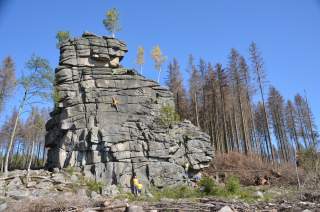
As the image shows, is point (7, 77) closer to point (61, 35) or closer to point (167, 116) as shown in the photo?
point (61, 35)

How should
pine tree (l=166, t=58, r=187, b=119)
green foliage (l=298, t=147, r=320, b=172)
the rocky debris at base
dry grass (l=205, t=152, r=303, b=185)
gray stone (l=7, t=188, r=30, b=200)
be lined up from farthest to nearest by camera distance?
pine tree (l=166, t=58, r=187, b=119) → dry grass (l=205, t=152, r=303, b=185) → green foliage (l=298, t=147, r=320, b=172) → gray stone (l=7, t=188, r=30, b=200) → the rocky debris at base

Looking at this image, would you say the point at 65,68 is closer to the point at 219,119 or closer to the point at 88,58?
the point at 88,58

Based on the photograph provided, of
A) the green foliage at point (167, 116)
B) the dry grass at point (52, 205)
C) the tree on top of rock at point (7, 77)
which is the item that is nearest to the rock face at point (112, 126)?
the green foliage at point (167, 116)

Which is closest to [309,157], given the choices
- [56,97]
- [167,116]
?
[167,116]

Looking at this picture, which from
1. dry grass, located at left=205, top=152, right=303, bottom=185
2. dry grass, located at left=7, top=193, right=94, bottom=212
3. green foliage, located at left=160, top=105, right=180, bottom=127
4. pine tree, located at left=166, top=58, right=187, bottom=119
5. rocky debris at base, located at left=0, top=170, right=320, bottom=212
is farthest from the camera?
pine tree, located at left=166, top=58, right=187, bottom=119

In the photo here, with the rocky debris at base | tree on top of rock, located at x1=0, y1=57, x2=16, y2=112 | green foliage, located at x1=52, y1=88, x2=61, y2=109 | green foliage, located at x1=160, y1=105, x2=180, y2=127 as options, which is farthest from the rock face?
tree on top of rock, located at x1=0, y1=57, x2=16, y2=112

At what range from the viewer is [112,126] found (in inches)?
982

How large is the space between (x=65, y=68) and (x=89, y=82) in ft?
8.81

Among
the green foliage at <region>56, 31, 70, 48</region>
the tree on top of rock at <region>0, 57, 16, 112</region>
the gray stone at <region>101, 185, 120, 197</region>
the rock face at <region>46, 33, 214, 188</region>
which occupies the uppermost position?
the green foliage at <region>56, 31, 70, 48</region>

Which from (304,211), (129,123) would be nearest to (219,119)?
(129,123)

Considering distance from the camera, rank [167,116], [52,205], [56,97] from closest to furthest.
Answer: [52,205]
[56,97]
[167,116]

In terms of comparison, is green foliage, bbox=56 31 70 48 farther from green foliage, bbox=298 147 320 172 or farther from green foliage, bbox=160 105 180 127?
green foliage, bbox=298 147 320 172

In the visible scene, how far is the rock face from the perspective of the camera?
23.5 meters

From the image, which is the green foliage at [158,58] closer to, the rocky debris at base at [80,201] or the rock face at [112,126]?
the rock face at [112,126]
